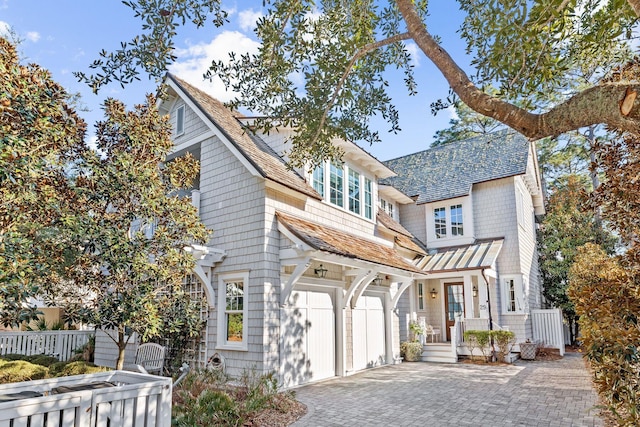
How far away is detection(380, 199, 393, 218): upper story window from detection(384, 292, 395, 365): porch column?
4.58m

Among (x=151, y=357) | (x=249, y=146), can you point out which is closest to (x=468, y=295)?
(x=249, y=146)

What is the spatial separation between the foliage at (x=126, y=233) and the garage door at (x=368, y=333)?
6.29 m

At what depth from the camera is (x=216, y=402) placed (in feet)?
21.1

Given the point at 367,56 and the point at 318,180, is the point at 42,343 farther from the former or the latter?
the point at 367,56

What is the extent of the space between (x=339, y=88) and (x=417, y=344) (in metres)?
11.2

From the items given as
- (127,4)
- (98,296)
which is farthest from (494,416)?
(127,4)

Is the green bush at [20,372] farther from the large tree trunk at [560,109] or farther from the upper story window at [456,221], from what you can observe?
the upper story window at [456,221]

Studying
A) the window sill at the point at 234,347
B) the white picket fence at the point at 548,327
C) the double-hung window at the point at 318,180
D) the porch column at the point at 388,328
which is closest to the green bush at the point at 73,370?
the window sill at the point at 234,347

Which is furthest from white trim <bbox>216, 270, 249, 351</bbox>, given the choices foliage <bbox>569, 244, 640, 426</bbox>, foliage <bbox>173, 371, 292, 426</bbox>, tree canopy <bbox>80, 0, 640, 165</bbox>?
foliage <bbox>569, 244, 640, 426</bbox>

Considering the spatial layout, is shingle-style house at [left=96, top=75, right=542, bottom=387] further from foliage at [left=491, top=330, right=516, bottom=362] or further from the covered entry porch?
foliage at [left=491, top=330, right=516, bottom=362]

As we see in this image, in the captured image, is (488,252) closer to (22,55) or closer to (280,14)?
(280,14)

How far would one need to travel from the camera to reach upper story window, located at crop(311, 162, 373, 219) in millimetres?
11750

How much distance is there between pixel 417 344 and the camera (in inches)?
576

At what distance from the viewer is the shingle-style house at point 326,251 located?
9445 mm
